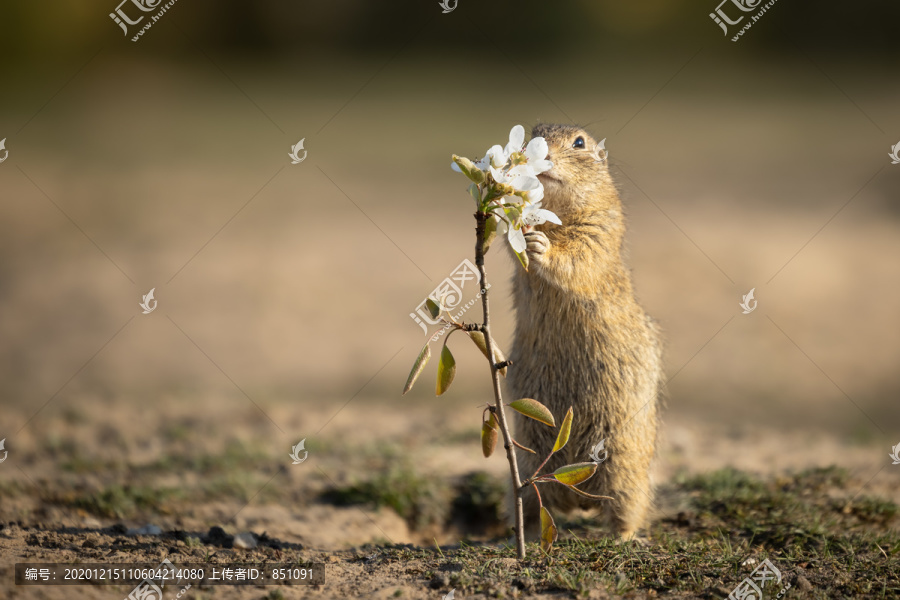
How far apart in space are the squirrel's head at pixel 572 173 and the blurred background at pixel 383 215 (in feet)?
1.87

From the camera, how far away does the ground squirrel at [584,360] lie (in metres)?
4.54

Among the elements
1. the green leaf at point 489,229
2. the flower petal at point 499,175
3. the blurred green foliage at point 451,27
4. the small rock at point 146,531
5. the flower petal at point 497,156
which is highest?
the blurred green foliage at point 451,27

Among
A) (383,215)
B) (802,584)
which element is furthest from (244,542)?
(383,215)

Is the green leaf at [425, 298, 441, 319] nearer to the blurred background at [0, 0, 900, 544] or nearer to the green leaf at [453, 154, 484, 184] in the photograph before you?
the green leaf at [453, 154, 484, 184]

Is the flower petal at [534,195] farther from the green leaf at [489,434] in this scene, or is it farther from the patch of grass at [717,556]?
the patch of grass at [717,556]

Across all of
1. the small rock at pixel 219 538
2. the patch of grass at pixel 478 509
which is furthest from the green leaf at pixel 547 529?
the patch of grass at pixel 478 509

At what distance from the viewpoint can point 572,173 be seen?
4703 millimetres

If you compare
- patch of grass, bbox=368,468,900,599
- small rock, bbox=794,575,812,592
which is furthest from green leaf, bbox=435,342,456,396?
small rock, bbox=794,575,812,592

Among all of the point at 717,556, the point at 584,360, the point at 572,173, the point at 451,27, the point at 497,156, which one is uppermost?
the point at 451,27

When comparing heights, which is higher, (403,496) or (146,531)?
(403,496)

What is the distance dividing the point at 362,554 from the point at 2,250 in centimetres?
1006

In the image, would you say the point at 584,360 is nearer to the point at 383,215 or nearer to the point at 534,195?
the point at 534,195

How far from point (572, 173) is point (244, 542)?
2819 millimetres

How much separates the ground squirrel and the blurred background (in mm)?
849
